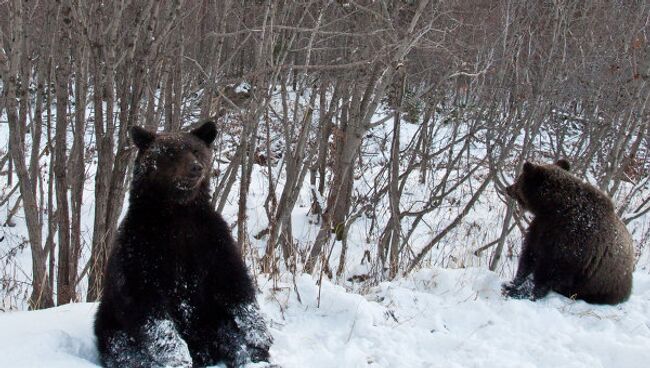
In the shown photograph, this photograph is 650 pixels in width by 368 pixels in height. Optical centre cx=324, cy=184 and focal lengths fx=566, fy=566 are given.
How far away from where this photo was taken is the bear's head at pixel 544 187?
5020 millimetres

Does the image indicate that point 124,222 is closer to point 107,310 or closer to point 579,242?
point 107,310

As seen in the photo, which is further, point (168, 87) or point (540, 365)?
point (168, 87)

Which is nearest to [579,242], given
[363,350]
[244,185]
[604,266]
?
[604,266]

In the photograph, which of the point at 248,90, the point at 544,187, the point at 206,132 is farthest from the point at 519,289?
the point at 248,90

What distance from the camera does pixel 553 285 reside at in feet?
15.9

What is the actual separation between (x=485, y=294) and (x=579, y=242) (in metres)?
0.92

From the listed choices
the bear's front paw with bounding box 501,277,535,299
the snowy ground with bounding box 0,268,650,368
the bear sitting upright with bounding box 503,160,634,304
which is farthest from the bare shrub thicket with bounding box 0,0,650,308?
the bear sitting upright with bounding box 503,160,634,304

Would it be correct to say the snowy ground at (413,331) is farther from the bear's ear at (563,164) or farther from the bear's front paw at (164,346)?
the bear's ear at (563,164)

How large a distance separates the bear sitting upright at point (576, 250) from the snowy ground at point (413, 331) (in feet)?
0.44

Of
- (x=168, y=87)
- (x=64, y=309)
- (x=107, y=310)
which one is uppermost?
(x=168, y=87)

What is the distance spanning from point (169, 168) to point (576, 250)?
11.3ft

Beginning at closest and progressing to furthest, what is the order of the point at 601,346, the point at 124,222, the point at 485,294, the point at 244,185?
1. the point at 124,222
2. the point at 601,346
3. the point at 485,294
4. the point at 244,185

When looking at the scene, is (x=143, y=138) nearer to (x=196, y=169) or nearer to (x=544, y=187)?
(x=196, y=169)

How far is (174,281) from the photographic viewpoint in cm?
324
